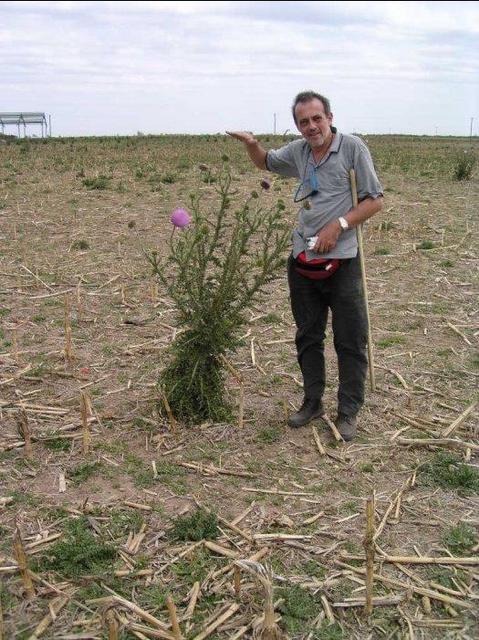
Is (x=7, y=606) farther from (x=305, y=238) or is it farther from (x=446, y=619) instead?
(x=305, y=238)

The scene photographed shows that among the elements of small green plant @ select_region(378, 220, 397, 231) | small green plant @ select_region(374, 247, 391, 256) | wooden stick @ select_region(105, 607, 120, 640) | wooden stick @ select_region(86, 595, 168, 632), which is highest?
small green plant @ select_region(378, 220, 397, 231)

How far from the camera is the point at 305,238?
4105mm

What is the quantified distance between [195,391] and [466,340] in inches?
109

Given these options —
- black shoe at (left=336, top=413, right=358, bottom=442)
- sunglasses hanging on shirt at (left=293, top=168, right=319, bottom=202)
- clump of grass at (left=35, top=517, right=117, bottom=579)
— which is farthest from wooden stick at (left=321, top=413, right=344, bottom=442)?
clump of grass at (left=35, top=517, right=117, bottom=579)

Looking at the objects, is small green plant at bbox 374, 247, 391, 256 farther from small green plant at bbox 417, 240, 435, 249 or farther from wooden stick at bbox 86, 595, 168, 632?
wooden stick at bbox 86, 595, 168, 632

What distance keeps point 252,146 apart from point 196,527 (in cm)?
226

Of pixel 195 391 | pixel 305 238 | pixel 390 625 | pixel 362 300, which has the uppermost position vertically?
Result: pixel 305 238

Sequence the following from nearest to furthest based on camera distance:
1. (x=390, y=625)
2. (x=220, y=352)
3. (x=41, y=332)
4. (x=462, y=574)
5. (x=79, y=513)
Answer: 1. (x=390, y=625)
2. (x=462, y=574)
3. (x=79, y=513)
4. (x=220, y=352)
5. (x=41, y=332)

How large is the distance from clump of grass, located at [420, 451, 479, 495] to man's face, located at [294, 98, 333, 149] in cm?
192

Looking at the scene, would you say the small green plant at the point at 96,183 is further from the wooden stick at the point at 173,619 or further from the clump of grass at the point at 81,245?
the wooden stick at the point at 173,619

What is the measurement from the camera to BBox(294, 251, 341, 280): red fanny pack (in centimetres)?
405

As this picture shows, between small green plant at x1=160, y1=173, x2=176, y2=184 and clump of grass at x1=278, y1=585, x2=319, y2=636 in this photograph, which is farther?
small green plant at x1=160, y1=173, x2=176, y2=184

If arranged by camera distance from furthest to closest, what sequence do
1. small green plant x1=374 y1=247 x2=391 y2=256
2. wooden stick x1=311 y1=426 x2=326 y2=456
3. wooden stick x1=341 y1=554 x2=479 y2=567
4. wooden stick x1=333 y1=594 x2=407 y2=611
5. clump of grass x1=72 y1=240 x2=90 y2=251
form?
small green plant x1=374 y1=247 x2=391 y2=256
clump of grass x1=72 y1=240 x2=90 y2=251
wooden stick x1=311 y1=426 x2=326 y2=456
wooden stick x1=341 y1=554 x2=479 y2=567
wooden stick x1=333 y1=594 x2=407 y2=611

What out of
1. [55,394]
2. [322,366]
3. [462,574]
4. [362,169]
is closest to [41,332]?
[55,394]
